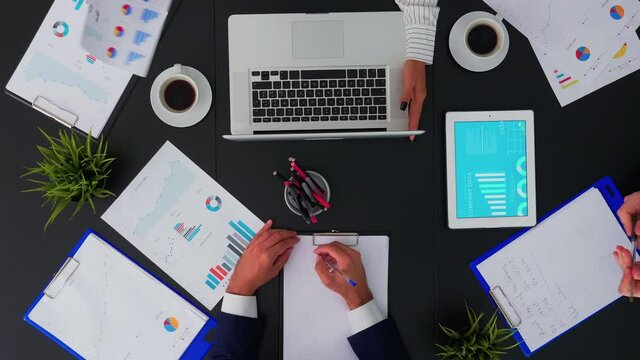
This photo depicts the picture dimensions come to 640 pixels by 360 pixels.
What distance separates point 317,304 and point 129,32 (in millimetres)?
814

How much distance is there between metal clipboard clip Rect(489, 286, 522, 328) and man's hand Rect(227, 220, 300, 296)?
1.69ft

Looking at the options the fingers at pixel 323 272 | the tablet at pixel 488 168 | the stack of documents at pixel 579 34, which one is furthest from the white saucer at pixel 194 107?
the stack of documents at pixel 579 34

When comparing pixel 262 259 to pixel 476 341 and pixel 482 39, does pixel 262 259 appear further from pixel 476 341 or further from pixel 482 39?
pixel 482 39

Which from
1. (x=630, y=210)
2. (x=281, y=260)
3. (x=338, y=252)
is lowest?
(x=281, y=260)

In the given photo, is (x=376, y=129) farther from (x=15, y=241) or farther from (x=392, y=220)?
(x=15, y=241)

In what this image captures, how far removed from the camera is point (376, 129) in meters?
1.07

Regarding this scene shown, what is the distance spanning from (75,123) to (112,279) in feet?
1.32

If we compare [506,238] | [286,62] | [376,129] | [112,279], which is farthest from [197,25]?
[506,238]

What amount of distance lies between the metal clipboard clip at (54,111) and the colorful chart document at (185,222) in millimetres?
216

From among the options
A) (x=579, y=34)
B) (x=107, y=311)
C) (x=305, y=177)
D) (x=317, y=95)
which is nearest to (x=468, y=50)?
(x=579, y=34)

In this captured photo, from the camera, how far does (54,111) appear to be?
3.60ft

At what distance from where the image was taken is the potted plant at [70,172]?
103cm

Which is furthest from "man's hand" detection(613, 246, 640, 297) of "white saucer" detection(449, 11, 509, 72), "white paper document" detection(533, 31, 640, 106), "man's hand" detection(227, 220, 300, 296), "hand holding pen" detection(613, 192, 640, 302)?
"man's hand" detection(227, 220, 300, 296)

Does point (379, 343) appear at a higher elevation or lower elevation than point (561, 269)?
A: lower
